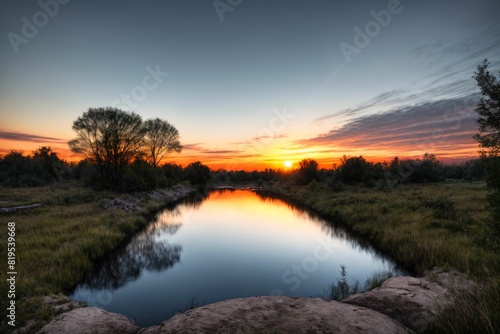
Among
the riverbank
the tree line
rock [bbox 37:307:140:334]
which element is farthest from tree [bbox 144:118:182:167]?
rock [bbox 37:307:140:334]

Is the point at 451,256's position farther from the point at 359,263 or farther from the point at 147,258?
the point at 147,258

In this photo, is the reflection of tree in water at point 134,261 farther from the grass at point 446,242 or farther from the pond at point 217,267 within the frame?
the grass at point 446,242

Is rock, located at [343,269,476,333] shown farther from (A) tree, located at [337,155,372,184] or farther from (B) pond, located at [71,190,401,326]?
(A) tree, located at [337,155,372,184]

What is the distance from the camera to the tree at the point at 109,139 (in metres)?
33.7

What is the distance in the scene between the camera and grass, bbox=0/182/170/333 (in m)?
7.28

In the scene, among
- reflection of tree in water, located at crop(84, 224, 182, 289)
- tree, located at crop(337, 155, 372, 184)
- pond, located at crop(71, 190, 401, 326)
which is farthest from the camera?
tree, located at crop(337, 155, 372, 184)

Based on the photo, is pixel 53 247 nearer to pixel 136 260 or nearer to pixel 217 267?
pixel 136 260

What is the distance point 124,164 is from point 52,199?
11.9 metres

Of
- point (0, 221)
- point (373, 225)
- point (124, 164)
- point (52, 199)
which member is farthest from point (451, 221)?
point (124, 164)

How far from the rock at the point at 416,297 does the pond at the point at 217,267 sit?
11.4 feet

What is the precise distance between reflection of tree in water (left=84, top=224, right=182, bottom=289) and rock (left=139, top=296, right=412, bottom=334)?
6743mm

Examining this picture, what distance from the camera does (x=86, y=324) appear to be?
609cm

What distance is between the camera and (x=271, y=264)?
13984 millimetres

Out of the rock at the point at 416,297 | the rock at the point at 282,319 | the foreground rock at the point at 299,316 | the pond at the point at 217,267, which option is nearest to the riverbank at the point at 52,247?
the pond at the point at 217,267
